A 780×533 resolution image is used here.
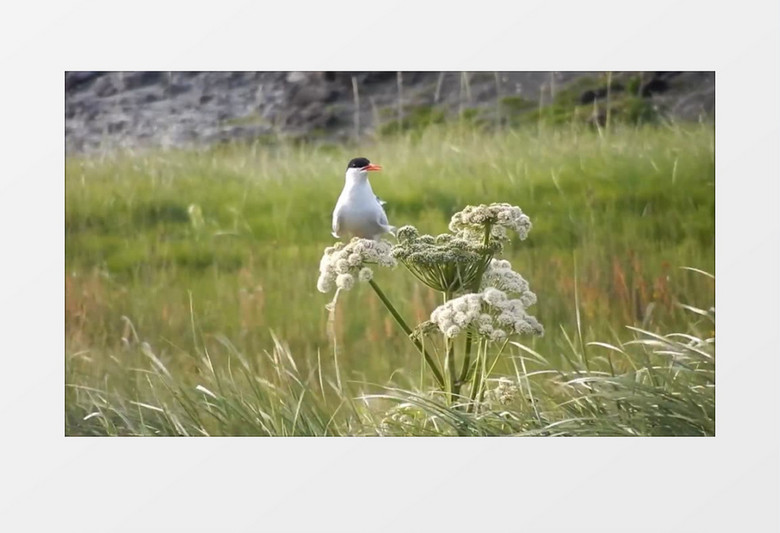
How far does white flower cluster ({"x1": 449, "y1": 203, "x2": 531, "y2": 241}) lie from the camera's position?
16.1ft

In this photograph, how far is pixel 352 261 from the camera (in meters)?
4.86

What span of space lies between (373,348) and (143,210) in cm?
123

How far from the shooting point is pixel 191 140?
213 inches

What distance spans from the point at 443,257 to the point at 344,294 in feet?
2.33

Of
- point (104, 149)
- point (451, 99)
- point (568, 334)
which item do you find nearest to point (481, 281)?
point (568, 334)

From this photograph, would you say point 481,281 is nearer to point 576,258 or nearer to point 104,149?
point 576,258

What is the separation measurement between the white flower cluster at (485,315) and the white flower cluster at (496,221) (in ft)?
0.86

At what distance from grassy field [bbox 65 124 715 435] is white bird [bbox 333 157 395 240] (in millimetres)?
138

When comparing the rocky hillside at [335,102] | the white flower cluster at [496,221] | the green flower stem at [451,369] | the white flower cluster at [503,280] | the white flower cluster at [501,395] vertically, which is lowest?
the white flower cluster at [501,395]

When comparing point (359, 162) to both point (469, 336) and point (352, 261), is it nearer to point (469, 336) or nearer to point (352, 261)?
point (352, 261)

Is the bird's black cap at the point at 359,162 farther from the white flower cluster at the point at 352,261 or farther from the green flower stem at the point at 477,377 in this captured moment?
the green flower stem at the point at 477,377

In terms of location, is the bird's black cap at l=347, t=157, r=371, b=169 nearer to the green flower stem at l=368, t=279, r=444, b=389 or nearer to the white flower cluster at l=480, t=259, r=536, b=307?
the green flower stem at l=368, t=279, r=444, b=389

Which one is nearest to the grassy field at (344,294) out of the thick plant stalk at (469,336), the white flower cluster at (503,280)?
the thick plant stalk at (469,336)

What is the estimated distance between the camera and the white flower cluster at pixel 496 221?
16.1ft
